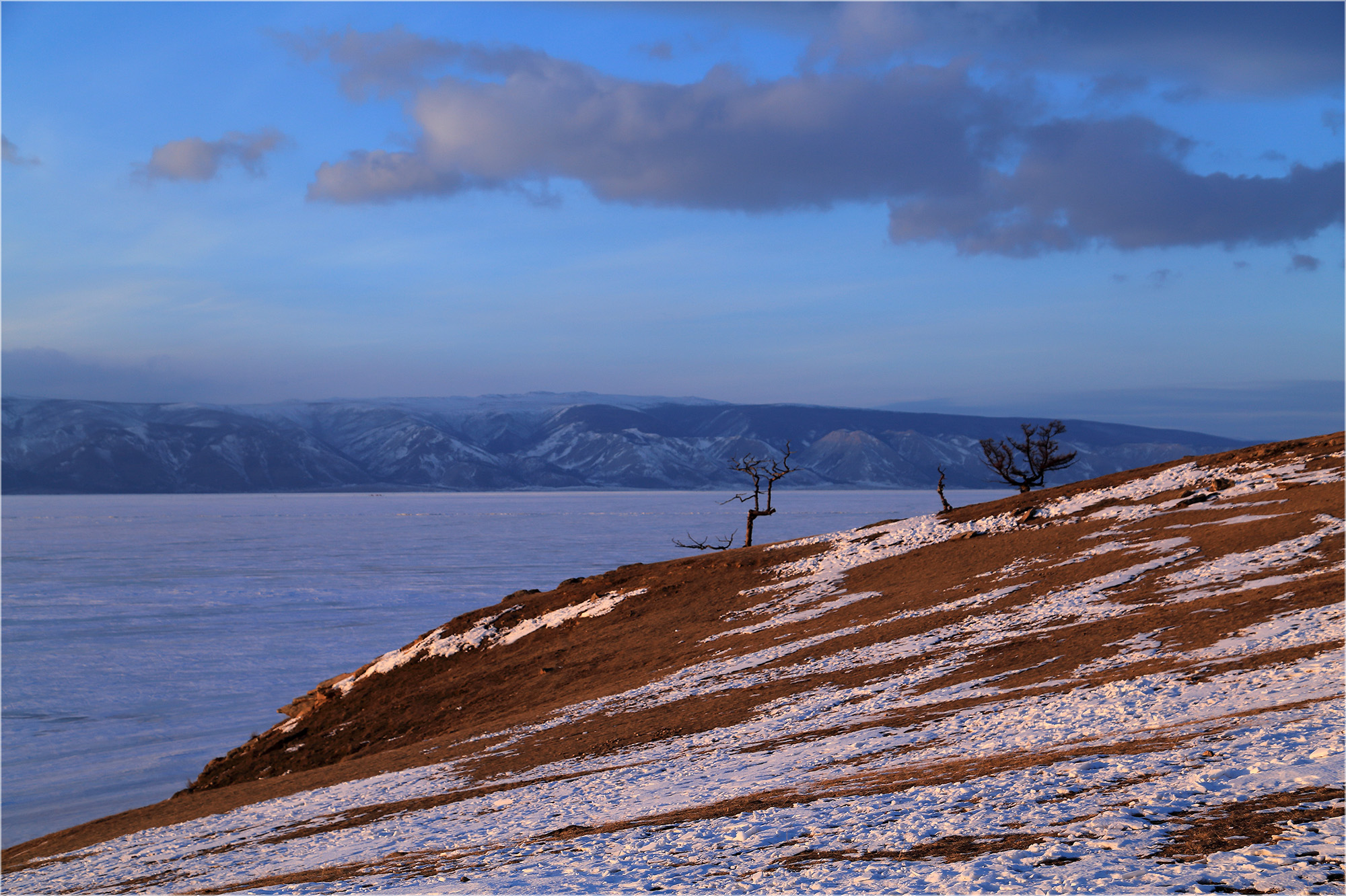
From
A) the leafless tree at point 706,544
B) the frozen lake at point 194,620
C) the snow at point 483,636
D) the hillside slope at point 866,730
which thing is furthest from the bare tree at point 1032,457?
the frozen lake at point 194,620

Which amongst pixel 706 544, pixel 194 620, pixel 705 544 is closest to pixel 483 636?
pixel 194 620

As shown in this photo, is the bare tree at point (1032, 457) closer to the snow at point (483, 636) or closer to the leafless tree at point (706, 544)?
the leafless tree at point (706, 544)

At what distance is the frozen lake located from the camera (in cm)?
3080

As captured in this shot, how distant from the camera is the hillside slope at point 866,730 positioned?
996 centimetres

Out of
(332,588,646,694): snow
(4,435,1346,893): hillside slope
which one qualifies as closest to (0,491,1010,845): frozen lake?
(4,435,1346,893): hillside slope

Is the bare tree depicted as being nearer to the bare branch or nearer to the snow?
the bare branch

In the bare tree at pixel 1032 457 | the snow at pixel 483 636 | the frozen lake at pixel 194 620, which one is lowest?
the frozen lake at pixel 194 620

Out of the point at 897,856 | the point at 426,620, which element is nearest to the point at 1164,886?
the point at 897,856

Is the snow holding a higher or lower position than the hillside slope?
lower

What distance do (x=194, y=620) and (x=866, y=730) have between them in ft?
163

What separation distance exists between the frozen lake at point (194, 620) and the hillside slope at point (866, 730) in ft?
14.7

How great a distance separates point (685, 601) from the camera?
33.6 metres

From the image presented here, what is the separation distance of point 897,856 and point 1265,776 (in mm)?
4546

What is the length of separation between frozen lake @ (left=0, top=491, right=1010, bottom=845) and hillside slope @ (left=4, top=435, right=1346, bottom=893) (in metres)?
4.47
